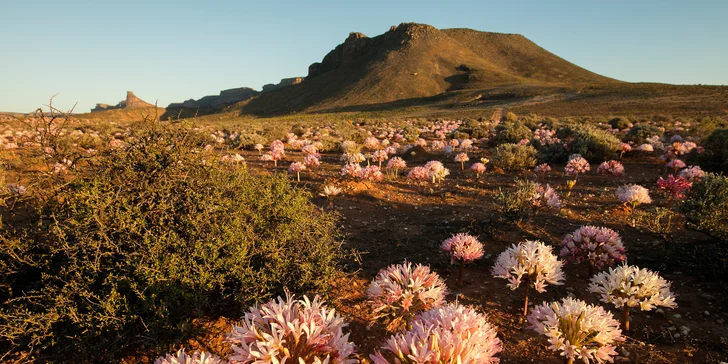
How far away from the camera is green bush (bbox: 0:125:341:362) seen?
8.54ft

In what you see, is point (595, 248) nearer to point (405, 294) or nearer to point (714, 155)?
point (405, 294)

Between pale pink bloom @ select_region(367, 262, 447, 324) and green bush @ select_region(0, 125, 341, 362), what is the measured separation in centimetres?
86

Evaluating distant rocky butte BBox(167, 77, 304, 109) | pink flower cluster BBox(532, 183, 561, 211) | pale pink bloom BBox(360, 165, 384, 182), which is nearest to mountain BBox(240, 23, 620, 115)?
distant rocky butte BBox(167, 77, 304, 109)

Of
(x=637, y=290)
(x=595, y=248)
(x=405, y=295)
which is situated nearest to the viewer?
(x=405, y=295)

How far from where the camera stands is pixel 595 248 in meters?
4.02

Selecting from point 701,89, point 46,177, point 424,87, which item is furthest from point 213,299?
point 424,87

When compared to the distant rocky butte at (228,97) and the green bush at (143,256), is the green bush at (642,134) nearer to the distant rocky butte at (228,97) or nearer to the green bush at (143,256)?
the green bush at (143,256)

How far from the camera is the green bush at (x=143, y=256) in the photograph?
260cm

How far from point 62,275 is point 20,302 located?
0.46m

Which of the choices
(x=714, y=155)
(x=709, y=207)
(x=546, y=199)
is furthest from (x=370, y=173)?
(x=714, y=155)

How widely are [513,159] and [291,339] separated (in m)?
10.7

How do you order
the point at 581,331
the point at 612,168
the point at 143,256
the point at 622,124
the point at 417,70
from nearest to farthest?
1. the point at 581,331
2. the point at 143,256
3. the point at 612,168
4. the point at 622,124
5. the point at 417,70

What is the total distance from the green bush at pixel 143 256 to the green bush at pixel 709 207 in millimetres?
4518

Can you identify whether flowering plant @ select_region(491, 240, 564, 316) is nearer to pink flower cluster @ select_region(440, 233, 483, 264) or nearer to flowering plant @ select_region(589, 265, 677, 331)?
flowering plant @ select_region(589, 265, 677, 331)
